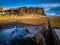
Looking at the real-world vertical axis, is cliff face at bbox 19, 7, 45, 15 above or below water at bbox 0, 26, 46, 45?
above

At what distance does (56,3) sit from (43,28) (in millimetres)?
556

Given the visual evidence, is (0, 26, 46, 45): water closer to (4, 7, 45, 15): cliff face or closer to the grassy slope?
the grassy slope

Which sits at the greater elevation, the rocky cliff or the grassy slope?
the rocky cliff

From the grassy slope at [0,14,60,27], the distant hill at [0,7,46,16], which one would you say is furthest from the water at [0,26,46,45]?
the distant hill at [0,7,46,16]

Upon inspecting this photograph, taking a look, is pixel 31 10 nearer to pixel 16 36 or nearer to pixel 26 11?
pixel 26 11

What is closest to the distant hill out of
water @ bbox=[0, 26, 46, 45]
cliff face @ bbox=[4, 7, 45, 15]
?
cliff face @ bbox=[4, 7, 45, 15]

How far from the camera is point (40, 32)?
105 inches

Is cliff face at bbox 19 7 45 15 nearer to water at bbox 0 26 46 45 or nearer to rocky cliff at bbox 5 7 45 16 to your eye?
rocky cliff at bbox 5 7 45 16

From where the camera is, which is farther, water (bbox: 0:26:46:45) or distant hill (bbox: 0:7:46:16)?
distant hill (bbox: 0:7:46:16)

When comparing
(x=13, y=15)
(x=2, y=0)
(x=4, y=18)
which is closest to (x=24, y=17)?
(x=13, y=15)

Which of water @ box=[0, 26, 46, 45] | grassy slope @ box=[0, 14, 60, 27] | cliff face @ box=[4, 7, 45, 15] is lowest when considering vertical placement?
water @ box=[0, 26, 46, 45]

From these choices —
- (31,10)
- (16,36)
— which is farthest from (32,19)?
(16,36)

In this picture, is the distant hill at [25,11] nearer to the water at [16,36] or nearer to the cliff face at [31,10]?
the cliff face at [31,10]

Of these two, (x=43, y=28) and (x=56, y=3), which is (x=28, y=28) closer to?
(x=43, y=28)
